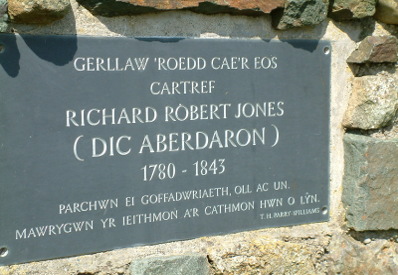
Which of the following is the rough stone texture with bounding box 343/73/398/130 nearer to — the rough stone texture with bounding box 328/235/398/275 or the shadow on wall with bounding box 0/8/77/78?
the rough stone texture with bounding box 328/235/398/275

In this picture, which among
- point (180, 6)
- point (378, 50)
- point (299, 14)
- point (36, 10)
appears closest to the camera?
point (36, 10)

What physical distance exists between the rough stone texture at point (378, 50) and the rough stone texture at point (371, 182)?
0.31 metres

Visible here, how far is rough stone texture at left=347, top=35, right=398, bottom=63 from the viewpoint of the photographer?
7.95 ft

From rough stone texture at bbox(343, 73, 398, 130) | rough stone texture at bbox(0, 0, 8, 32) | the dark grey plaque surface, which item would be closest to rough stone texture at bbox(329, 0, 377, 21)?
the dark grey plaque surface

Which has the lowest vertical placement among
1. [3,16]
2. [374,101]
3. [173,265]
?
[173,265]

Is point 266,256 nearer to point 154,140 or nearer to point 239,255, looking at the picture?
point 239,255

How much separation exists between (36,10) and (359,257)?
5.10ft

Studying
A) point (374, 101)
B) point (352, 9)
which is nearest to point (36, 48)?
point (352, 9)

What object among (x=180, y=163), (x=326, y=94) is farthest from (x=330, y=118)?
(x=180, y=163)

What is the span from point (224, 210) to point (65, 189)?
61 cm

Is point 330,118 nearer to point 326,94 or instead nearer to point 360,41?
point 326,94

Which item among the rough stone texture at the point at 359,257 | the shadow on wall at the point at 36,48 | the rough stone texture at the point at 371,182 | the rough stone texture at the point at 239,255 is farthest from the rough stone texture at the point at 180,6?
the rough stone texture at the point at 359,257

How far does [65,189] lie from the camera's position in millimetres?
2061

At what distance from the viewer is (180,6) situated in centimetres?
214
